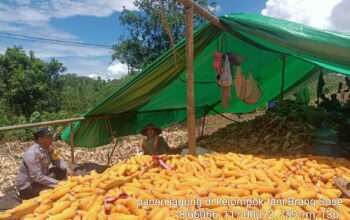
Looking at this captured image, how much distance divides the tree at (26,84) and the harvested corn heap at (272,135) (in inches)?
696

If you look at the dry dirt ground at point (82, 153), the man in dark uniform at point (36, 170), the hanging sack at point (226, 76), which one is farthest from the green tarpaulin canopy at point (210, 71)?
the dry dirt ground at point (82, 153)

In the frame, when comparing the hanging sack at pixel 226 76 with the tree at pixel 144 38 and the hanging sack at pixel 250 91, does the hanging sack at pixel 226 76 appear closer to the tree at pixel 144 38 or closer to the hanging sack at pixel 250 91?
the hanging sack at pixel 250 91

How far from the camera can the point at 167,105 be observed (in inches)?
284

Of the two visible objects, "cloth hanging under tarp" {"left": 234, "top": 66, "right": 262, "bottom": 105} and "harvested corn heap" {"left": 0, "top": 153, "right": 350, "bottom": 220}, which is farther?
"cloth hanging under tarp" {"left": 234, "top": 66, "right": 262, "bottom": 105}

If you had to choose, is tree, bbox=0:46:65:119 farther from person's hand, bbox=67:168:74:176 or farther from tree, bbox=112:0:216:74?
person's hand, bbox=67:168:74:176

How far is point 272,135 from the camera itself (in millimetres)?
5641

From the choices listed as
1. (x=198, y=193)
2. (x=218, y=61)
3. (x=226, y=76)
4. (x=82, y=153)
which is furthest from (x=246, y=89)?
(x=82, y=153)

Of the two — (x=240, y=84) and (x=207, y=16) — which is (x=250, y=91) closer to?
(x=240, y=84)

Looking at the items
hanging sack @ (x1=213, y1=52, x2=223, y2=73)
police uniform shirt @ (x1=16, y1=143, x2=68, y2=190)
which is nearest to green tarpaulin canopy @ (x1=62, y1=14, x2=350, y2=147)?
hanging sack @ (x1=213, y1=52, x2=223, y2=73)

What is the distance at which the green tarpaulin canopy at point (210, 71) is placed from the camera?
13.5 ft

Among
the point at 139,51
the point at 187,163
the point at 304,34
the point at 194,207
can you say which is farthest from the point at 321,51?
the point at 139,51

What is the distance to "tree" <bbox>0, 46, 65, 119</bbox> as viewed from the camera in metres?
21.3

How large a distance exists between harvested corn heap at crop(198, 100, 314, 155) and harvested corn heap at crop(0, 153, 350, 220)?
4.00 feet

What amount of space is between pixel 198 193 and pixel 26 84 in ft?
67.8
